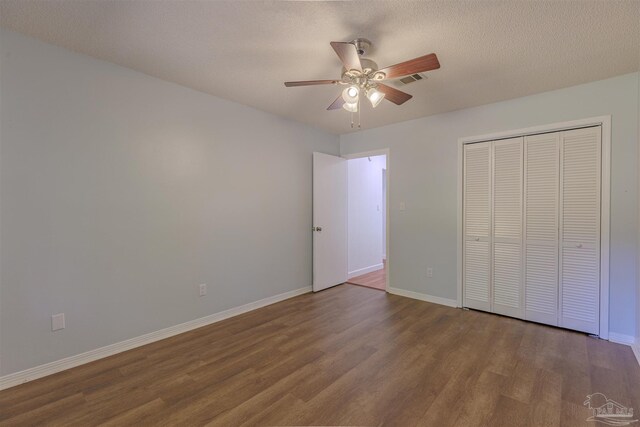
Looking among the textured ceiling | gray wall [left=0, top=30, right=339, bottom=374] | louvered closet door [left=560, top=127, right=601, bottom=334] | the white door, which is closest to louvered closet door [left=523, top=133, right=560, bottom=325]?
louvered closet door [left=560, top=127, right=601, bottom=334]

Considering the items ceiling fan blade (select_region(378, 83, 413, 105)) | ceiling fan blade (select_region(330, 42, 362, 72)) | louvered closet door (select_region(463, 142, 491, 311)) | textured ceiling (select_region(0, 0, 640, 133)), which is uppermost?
textured ceiling (select_region(0, 0, 640, 133))

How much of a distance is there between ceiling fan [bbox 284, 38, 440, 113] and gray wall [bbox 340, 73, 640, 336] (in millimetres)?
1519

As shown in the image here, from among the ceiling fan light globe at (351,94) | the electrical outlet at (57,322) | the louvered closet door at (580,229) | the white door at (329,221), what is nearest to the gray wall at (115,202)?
the electrical outlet at (57,322)

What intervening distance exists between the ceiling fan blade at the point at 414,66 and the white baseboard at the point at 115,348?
2.81 meters

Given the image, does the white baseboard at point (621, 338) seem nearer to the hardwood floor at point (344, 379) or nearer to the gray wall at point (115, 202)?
the hardwood floor at point (344, 379)

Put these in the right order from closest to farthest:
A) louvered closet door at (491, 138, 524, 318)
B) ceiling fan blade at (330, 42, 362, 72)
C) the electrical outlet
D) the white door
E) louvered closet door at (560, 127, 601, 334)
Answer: ceiling fan blade at (330, 42, 362, 72) → the electrical outlet → louvered closet door at (560, 127, 601, 334) → louvered closet door at (491, 138, 524, 318) → the white door

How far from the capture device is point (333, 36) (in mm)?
1978

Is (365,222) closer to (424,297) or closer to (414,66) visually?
(424,297)

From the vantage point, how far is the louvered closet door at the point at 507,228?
3.11 metres

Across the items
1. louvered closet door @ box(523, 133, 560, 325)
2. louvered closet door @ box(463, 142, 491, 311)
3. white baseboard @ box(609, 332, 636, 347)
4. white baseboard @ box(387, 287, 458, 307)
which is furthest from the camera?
white baseboard @ box(387, 287, 458, 307)

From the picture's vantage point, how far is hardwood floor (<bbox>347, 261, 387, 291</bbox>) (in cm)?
444

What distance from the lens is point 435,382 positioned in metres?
2.01

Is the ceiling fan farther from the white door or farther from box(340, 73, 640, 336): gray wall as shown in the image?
the white door

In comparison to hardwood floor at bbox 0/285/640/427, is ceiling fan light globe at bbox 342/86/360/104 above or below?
above
